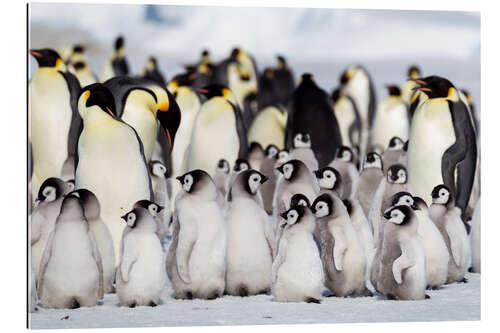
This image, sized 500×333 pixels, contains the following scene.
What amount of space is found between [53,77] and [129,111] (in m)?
0.73

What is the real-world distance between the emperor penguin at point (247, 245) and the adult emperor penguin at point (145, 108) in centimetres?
91

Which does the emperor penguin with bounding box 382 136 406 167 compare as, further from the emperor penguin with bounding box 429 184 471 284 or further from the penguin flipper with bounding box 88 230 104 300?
the penguin flipper with bounding box 88 230 104 300

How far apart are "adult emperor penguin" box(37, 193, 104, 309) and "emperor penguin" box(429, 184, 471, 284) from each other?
1855 millimetres

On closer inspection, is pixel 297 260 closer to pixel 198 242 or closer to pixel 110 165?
pixel 198 242

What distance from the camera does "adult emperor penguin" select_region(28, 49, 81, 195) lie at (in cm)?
594

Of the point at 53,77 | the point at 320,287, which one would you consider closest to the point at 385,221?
the point at 320,287

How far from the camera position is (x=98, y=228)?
16.0 ft

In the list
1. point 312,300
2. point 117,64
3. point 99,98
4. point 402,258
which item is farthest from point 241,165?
point 117,64

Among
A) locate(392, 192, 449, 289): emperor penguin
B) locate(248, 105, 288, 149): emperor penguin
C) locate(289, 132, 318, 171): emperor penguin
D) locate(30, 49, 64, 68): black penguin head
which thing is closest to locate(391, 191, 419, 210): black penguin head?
locate(392, 192, 449, 289): emperor penguin

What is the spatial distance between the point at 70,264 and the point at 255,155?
304cm

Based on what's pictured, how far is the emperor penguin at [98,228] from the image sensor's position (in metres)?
4.84

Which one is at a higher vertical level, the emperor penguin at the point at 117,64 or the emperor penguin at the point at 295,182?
the emperor penguin at the point at 117,64

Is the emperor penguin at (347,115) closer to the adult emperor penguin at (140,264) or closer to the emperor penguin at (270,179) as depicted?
the emperor penguin at (270,179)

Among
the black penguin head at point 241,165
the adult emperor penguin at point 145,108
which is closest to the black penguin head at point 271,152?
the black penguin head at point 241,165
